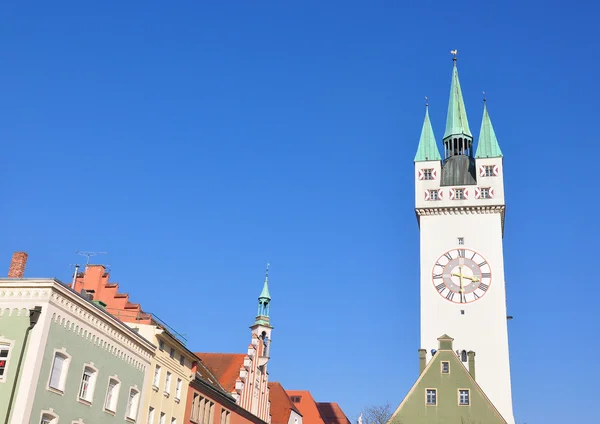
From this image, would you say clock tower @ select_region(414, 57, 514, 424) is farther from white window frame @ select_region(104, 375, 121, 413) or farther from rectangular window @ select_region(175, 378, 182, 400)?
white window frame @ select_region(104, 375, 121, 413)

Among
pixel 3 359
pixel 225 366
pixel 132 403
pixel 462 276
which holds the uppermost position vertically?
pixel 462 276

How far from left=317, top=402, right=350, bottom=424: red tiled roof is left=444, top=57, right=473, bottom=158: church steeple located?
118 ft

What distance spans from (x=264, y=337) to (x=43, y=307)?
32.3m

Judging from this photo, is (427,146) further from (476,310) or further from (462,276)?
(476,310)

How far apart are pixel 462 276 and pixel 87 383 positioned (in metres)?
37.8

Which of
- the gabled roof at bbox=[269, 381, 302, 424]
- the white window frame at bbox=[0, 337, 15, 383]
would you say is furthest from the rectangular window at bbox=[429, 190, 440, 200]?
the white window frame at bbox=[0, 337, 15, 383]

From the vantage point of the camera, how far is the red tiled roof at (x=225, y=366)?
174 feet

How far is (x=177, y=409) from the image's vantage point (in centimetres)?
4072

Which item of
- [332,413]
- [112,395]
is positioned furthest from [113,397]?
[332,413]

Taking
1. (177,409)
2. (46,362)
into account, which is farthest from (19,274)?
(177,409)

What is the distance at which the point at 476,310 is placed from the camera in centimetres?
5947

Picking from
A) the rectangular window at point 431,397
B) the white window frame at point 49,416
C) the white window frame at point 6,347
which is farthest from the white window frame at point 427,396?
the white window frame at point 6,347

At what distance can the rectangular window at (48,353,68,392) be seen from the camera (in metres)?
27.9

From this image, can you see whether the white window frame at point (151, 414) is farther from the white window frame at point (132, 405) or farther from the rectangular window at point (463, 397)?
the rectangular window at point (463, 397)
